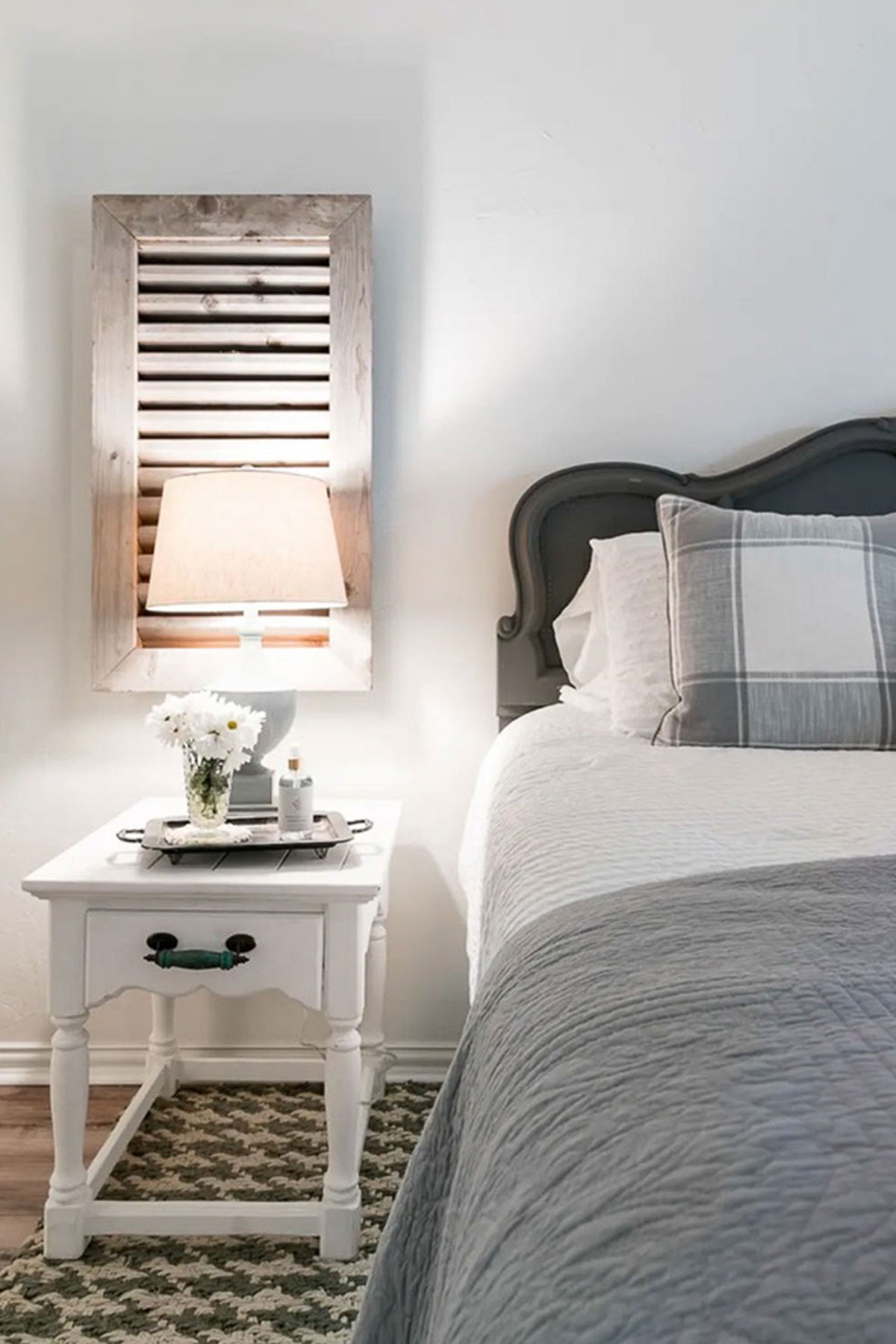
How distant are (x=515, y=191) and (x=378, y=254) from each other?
0.30 meters

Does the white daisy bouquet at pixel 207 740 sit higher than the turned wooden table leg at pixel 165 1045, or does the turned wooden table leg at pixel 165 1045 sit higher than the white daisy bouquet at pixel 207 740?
the white daisy bouquet at pixel 207 740

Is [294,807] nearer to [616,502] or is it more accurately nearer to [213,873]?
[213,873]

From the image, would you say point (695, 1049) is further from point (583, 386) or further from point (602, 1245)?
point (583, 386)

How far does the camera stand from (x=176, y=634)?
2201mm

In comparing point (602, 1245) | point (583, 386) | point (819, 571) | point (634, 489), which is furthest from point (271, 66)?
point (602, 1245)

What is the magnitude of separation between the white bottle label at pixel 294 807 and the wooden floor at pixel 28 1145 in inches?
28.2

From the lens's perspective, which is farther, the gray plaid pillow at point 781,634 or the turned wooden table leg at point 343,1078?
the gray plaid pillow at point 781,634

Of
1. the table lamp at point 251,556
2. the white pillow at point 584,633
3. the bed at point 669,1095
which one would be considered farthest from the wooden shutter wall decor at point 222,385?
the bed at point 669,1095

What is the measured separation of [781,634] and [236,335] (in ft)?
3.86

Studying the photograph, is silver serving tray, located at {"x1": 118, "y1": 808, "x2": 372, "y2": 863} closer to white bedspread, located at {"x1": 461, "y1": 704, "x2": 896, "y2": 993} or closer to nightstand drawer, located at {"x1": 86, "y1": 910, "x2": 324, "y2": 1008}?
nightstand drawer, located at {"x1": 86, "y1": 910, "x2": 324, "y2": 1008}

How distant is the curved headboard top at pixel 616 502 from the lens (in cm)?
219

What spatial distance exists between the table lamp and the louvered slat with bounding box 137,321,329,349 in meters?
0.40

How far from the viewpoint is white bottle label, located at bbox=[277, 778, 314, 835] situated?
174 centimetres

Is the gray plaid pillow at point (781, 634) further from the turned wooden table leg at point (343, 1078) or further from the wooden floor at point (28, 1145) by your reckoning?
the wooden floor at point (28, 1145)
